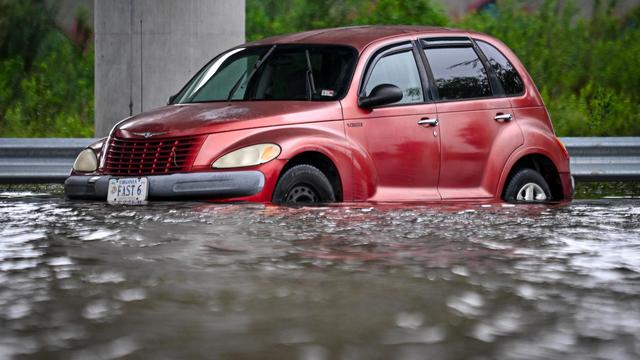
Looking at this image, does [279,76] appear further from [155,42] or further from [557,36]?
[557,36]

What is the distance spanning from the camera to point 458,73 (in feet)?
32.0

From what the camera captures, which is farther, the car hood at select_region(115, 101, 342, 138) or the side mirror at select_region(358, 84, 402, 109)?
the side mirror at select_region(358, 84, 402, 109)

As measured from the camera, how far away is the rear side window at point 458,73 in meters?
9.53

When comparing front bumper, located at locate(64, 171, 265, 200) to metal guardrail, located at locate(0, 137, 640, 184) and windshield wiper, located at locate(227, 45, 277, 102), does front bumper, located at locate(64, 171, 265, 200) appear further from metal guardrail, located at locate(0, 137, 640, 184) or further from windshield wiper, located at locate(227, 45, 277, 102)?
metal guardrail, located at locate(0, 137, 640, 184)

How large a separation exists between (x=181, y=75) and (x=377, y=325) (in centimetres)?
1010

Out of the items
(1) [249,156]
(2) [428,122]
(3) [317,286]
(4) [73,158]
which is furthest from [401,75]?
(3) [317,286]

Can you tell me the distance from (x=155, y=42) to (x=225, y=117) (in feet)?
16.5

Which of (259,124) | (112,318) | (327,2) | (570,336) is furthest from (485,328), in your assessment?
(327,2)

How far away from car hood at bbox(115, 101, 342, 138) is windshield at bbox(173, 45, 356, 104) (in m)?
0.27

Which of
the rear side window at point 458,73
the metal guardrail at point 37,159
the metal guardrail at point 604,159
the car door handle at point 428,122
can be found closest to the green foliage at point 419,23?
the metal guardrail at point 604,159

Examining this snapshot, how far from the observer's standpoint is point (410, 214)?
7.04 metres

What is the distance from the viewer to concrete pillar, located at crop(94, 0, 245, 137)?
13.2 metres

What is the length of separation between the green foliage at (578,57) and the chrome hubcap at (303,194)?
9148 millimetres

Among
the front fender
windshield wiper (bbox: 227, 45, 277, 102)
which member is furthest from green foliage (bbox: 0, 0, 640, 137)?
the front fender
